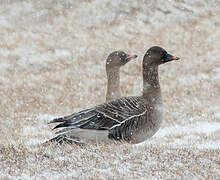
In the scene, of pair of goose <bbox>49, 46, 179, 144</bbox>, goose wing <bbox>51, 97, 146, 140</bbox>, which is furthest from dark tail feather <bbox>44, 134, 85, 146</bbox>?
goose wing <bbox>51, 97, 146, 140</bbox>

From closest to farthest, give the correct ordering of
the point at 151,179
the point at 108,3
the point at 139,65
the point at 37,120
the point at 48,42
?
1. the point at 151,179
2. the point at 37,120
3. the point at 139,65
4. the point at 48,42
5. the point at 108,3

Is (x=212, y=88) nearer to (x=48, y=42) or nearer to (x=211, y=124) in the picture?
(x=211, y=124)

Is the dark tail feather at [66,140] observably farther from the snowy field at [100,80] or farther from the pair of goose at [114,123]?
the snowy field at [100,80]

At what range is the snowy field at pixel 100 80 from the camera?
780cm

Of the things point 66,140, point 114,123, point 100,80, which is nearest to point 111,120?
point 114,123

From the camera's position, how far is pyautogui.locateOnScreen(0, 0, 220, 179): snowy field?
7.80m

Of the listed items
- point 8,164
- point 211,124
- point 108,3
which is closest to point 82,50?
point 108,3

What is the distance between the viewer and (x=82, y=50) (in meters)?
26.0

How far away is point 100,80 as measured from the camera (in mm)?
22500

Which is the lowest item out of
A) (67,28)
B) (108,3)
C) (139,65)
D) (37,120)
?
(37,120)

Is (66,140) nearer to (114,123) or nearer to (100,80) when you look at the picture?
(114,123)

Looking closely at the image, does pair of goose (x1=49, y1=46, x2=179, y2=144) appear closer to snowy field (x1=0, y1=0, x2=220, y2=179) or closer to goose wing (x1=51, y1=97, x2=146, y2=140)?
goose wing (x1=51, y1=97, x2=146, y2=140)

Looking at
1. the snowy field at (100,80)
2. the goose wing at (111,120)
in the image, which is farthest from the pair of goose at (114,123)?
the snowy field at (100,80)

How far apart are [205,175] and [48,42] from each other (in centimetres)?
2074
